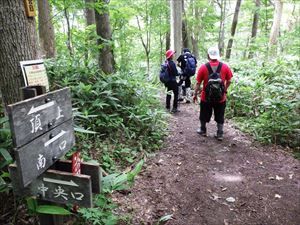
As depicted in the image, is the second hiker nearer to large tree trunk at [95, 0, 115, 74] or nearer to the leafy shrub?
the leafy shrub

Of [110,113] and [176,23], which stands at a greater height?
[176,23]

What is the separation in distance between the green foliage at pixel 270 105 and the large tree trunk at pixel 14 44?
16.8 feet

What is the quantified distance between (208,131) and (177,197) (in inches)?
122

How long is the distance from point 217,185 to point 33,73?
3260 mm

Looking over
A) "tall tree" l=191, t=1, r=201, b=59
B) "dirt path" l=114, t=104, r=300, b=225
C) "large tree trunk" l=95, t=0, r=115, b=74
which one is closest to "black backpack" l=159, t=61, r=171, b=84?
"large tree trunk" l=95, t=0, r=115, b=74

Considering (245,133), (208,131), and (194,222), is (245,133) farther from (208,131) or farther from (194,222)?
(194,222)

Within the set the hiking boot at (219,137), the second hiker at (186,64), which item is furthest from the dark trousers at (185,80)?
the hiking boot at (219,137)

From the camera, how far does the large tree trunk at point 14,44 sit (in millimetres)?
2707

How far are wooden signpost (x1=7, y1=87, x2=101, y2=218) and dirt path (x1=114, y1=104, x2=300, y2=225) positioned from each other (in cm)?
153

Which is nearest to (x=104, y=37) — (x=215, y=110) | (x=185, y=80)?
(x=215, y=110)

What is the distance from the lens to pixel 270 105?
A: 6367 millimetres

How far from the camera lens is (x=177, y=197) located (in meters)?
3.85

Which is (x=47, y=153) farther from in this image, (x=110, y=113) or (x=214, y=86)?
(x=214, y=86)

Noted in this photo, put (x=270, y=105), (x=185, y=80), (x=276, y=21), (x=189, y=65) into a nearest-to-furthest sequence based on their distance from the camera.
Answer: (x=270, y=105) → (x=189, y=65) → (x=185, y=80) → (x=276, y=21)
